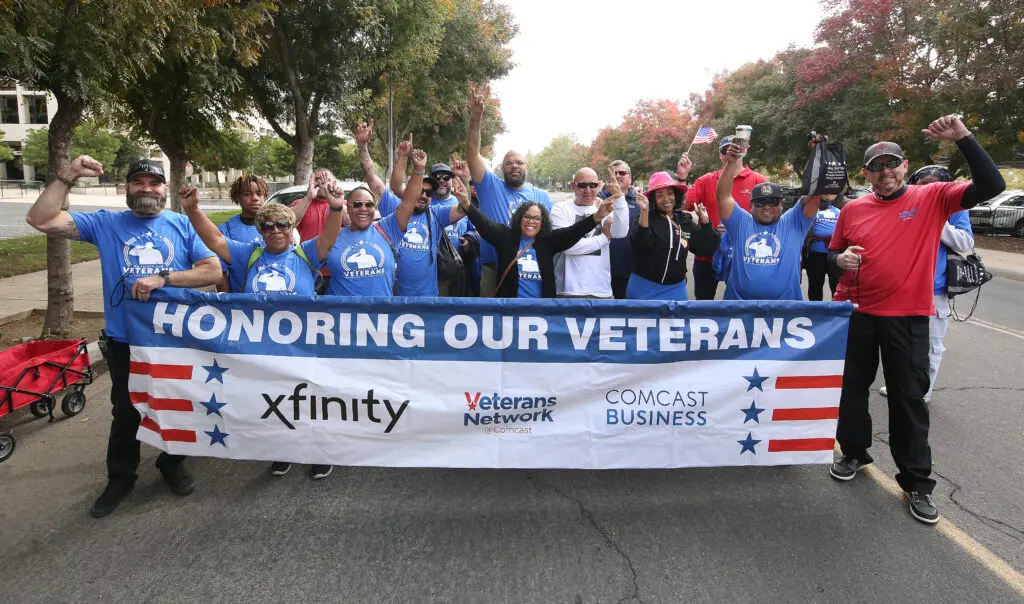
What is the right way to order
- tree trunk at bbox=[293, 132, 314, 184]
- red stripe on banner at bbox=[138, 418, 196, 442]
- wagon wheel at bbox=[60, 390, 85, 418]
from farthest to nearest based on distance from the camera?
tree trunk at bbox=[293, 132, 314, 184] → wagon wheel at bbox=[60, 390, 85, 418] → red stripe on banner at bbox=[138, 418, 196, 442]

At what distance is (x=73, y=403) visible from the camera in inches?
187

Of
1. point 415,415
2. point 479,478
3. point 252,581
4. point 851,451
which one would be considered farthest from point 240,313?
point 851,451

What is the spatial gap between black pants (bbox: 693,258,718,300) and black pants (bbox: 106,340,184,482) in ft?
15.3

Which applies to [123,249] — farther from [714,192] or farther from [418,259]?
[714,192]

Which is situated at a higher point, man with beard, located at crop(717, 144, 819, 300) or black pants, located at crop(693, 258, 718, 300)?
man with beard, located at crop(717, 144, 819, 300)

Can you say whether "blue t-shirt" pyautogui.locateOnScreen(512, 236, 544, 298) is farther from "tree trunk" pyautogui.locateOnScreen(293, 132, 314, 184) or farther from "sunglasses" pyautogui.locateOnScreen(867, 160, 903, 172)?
"tree trunk" pyautogui.locateOnScreen(293, 132, 314, 184)

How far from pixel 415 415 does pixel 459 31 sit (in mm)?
19674

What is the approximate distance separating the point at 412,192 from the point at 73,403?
3.23 metres

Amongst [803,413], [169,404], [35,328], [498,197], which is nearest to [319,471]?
[169,404]

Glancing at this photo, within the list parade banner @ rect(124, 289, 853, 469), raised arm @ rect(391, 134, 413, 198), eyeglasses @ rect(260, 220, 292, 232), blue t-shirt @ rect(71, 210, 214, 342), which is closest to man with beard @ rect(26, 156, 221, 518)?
blue t-shirt @ rect(71, 210, 214, 342)

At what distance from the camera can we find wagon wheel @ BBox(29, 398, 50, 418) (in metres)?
4.44

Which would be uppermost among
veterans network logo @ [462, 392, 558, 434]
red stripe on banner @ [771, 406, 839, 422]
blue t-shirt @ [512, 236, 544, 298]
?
blue t-shirt @ [512, 236, 544, 298]

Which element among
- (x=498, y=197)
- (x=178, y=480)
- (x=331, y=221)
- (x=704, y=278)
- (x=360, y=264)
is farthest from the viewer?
(x=704, y=278)

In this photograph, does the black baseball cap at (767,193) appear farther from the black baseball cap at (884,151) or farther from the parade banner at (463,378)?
the parade banner at (463,378)
